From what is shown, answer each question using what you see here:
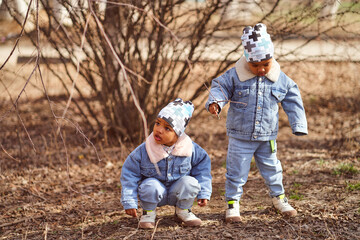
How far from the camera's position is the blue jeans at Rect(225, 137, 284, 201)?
3330mm

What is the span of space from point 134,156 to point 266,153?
1016mm

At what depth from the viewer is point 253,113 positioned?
3268 mm

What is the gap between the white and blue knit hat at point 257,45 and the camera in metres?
3.09

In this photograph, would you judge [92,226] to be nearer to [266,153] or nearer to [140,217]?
[140,217]

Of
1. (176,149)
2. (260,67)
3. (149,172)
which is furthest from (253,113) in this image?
(149,172)

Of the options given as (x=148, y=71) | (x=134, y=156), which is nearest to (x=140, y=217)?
(x=134, y=156)

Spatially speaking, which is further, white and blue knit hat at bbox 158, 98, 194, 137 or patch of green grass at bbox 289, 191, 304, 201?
patch of green grass at bbox 289, 191, 304, 201

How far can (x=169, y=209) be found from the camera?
3.76m

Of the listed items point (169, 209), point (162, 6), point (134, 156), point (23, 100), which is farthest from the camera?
point (23, 100)

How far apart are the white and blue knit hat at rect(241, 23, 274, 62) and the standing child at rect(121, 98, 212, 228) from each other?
0.60 m

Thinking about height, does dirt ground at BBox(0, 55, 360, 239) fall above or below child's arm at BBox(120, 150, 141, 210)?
below

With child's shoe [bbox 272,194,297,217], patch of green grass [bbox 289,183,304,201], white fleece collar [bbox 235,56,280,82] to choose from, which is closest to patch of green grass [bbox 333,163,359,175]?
patch of green grass [bbox 289,183,304,201]

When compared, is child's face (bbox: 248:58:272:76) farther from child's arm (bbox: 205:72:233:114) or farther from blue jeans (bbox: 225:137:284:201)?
blue jeans (bbox: 225:137:284:201)

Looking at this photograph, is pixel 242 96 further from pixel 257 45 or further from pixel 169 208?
pixel 169 208
